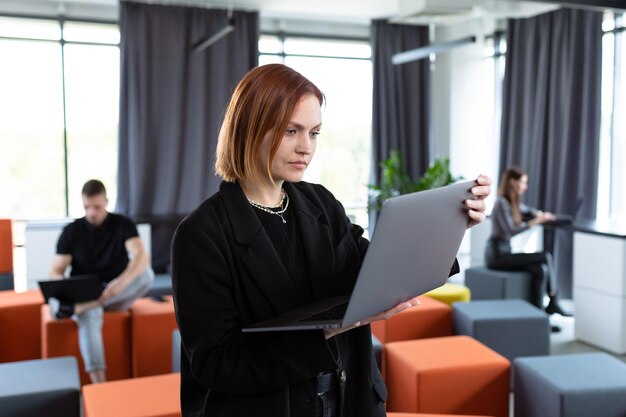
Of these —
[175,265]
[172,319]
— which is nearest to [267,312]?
[175,265]

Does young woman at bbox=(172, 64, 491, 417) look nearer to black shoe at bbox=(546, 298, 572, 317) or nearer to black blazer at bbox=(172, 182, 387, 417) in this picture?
black blazer at bbox=(172, 182, 387, 417)

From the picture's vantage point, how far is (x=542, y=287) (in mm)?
6066

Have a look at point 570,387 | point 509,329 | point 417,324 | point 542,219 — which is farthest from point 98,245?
point 542,219

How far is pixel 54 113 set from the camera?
7.67 metres

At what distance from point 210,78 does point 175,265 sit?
683cm

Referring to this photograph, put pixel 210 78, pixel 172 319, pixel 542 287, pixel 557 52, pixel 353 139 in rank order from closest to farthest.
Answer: pixel 172 319 < pixel 542 287 < pixel 557 52 < pixel 210 78 < pixel 353 139

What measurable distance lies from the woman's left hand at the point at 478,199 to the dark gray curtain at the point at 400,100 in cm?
739

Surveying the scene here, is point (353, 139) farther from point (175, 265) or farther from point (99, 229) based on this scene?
point (175, 265)

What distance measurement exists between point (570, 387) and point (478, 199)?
1.75 metres

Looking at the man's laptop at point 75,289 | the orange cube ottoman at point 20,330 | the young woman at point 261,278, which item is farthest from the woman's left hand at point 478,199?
the orange cube ottoman at point 20,330

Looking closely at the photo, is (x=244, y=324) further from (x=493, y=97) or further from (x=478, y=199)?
(x=493, y=97)

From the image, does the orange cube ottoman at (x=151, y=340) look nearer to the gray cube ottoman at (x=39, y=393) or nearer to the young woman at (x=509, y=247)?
the gray cube ottoman at (x=39, y=393)

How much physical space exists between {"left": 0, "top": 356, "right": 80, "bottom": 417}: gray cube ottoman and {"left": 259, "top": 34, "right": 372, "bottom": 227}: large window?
5.83 meters

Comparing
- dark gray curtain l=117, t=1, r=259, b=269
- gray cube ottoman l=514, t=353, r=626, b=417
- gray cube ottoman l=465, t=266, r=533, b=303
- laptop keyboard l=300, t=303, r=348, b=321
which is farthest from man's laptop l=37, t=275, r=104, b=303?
gray cube ottoman l=465, t=266, r=533, b=303
